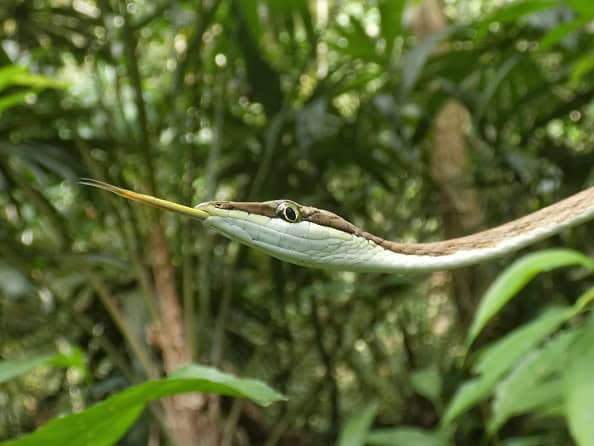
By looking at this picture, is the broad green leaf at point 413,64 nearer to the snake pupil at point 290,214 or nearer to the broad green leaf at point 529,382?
the broad green leaf at point 529,382

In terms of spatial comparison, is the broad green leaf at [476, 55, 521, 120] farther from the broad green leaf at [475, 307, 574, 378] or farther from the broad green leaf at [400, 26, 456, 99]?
the broad green leaf at [475, 307, 574, 378]

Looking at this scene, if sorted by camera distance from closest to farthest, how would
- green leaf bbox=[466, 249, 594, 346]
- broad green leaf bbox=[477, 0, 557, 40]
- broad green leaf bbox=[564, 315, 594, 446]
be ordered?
1. broad green leaf bbox=[564, 315, 594, 446]
2. green leaf bbox=[466, 249, 594, 346]
3. broad green leaf bbox=[477, 0, 557, 40]

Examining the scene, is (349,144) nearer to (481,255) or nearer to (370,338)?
(370,338)

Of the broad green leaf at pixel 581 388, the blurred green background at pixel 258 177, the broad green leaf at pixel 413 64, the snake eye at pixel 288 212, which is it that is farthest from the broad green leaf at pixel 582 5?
the snake eye at pixel 288 212

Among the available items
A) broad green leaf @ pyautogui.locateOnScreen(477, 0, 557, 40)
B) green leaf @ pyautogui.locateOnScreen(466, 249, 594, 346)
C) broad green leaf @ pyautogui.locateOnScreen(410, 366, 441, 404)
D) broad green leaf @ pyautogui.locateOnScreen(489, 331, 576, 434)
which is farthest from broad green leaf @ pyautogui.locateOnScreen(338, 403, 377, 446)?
broad green leaf @ pyautogui.locateOnScreen(477, 0, 557, 40)

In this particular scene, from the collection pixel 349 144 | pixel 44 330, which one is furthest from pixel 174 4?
pixel 44 330

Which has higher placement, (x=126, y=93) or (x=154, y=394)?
(x=126, y=93)
